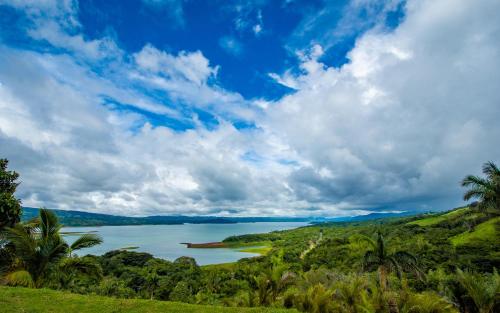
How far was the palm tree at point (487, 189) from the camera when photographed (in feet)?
73.6

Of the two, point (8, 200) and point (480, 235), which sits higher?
point (8, 200)

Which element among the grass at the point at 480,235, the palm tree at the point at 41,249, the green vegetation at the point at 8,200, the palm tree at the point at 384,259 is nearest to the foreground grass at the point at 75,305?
the palm tree at the point at 41,249

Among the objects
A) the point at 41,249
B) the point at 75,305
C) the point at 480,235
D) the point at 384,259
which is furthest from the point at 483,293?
the point at 480,235

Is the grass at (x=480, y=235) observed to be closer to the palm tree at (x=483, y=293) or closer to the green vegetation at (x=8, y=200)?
the palm tree at (x=483, y=293)

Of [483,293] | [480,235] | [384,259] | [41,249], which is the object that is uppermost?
[41,249]

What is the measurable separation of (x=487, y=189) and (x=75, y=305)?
1019 inches

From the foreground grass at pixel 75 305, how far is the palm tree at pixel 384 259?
13635 mm

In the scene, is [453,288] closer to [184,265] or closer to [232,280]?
[232,280]

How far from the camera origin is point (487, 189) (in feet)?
74.4

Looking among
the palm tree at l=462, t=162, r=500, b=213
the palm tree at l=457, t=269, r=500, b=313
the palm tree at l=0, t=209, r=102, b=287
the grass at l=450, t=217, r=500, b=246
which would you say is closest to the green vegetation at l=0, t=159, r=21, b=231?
the palm tree at l=0, t=209, r=102, b=287

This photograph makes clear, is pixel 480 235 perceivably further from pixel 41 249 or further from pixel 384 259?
pixel 41 249

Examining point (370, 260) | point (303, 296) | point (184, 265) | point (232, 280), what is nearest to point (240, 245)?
point (184, 265)

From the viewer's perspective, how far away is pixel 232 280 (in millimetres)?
55312

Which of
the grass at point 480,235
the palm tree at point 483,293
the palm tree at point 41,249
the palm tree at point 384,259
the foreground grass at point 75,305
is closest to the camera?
the foreground grass at point 75,305
